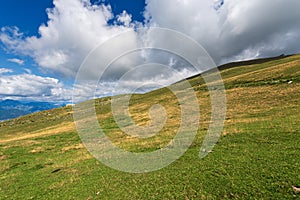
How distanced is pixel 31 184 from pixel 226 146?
22.1 metres

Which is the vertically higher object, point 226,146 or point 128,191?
point 226,146

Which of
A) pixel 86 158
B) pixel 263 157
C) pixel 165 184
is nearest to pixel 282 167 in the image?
pixel 263 157

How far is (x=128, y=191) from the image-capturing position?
54.7 ft

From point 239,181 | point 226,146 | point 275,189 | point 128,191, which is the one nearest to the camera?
point 275,189

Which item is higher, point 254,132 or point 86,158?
point 254,132

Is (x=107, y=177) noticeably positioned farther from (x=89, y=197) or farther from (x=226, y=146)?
(x=226, y=146)

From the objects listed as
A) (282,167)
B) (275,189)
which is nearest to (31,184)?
(275,189)

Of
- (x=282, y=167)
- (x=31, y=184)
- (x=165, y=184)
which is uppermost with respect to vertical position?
(x=282, y=167)

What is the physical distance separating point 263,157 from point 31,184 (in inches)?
935

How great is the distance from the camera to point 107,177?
66.8ft

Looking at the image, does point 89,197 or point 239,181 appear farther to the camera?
point 89,197

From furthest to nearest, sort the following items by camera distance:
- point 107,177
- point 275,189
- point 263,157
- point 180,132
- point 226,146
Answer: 1. point 180,132
2. point 226,146
3. point 107,177
4. point 263,157
5. point 275,189

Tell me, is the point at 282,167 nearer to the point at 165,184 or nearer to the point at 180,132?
the point at 165,184

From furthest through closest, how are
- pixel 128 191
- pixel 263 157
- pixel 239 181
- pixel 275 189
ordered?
pixel 263 157 → pixel 128 191 → pixel 239 181 → pixel 275 189
